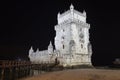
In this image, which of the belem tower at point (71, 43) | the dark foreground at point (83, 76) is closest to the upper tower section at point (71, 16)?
the belem tower at point (71, 43)

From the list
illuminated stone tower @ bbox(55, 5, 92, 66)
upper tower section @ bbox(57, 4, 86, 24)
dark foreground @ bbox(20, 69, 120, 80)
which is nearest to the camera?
dark foreground @ bbox(20, 69, 120, 80)

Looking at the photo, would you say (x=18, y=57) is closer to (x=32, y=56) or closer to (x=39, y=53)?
(x=32, y=56)

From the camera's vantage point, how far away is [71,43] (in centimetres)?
5025

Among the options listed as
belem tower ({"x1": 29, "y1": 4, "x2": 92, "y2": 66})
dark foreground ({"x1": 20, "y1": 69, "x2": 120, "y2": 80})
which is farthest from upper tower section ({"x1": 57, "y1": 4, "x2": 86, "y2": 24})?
dark foreground ({"x1": 20, "y1": 69, "x2": 120, "y2": 80})

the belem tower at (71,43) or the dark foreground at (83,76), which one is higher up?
the belem tower at (71,43)

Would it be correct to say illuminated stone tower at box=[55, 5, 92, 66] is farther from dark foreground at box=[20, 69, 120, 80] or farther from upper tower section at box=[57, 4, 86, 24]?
dark foreground at box=[20, 69, 120, 80]

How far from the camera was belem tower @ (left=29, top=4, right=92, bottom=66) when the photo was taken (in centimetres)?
5050

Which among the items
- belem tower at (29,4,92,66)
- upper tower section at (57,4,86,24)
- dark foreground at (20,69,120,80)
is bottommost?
dark foreground at (20,69,120,80)

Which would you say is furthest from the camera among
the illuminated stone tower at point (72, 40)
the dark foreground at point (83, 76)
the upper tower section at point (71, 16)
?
the upper tower section at point (71, 16)

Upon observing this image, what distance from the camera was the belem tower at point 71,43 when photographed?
50500mm

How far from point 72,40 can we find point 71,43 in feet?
3.88

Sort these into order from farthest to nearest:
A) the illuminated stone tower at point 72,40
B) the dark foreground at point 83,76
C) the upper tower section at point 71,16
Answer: the upper tower section at point 71,16
the illuminated stone tower at point 72,40
the dark foreground at point 83,76

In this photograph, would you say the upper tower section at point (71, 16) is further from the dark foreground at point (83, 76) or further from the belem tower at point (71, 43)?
the dark foreground at point (83, 76)

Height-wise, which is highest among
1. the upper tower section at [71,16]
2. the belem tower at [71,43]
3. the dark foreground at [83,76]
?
the upper tower section at [71,16]
